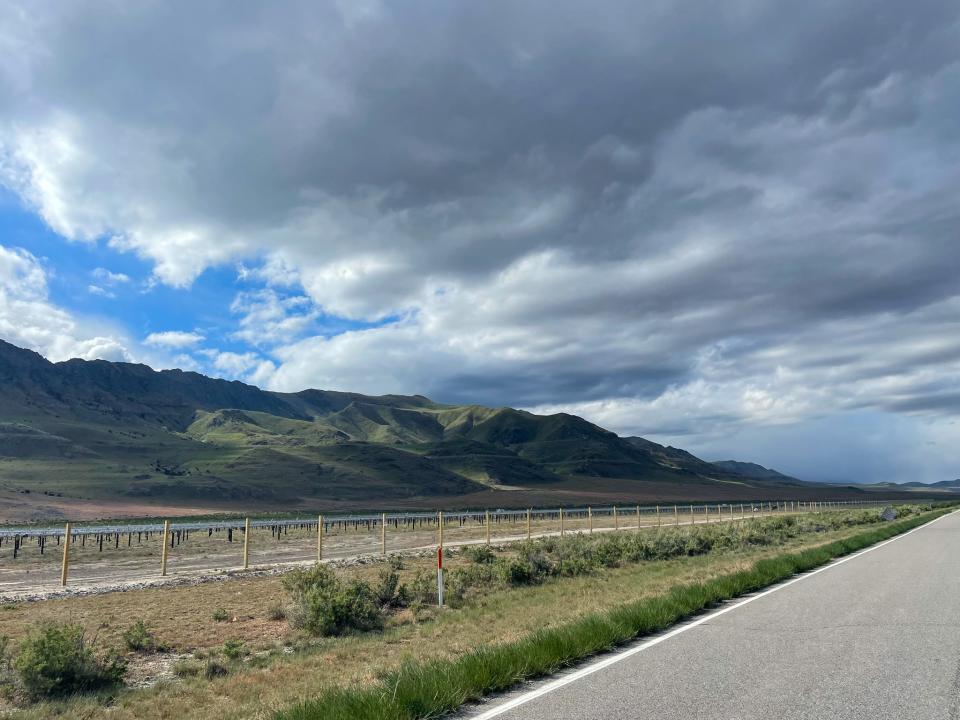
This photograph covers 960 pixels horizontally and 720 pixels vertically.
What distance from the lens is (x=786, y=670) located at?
7566 mm

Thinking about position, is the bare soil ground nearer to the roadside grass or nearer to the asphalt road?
the roadside grass

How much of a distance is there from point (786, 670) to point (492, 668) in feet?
10.7

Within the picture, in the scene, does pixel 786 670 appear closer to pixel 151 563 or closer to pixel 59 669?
pixel 59 669

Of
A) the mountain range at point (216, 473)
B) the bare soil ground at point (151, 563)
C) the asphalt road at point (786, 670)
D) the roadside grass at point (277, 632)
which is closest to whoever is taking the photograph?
the asphalt road at point (786, 670)

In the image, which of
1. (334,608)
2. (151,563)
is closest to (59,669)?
(334,608)

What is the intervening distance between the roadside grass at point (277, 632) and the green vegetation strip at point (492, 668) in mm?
631

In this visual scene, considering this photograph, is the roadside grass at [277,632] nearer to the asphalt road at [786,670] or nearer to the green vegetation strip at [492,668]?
the green vegetation strip at [492,668]

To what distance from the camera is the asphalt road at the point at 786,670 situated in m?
6.21

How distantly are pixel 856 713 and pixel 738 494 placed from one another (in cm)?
18507

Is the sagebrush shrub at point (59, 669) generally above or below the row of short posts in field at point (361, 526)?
above

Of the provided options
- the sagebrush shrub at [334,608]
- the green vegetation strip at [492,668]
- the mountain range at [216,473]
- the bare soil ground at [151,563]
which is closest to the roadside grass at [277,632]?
the sagebrush shrub at [334,608]

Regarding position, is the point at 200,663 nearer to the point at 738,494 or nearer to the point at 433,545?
the point at 433,545

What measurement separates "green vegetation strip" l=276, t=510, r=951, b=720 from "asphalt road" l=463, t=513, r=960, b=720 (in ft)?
1.20

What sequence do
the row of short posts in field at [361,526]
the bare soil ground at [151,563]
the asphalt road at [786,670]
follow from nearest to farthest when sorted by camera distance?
1. the asphalt road at [786,670]
2. the bare soil ground at [151,563]
3. the row of short posts in field at [361,526]
